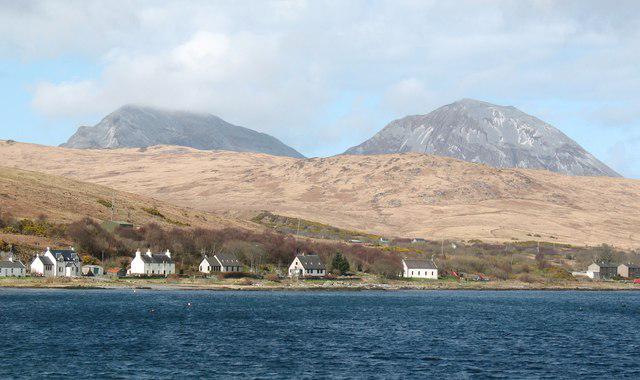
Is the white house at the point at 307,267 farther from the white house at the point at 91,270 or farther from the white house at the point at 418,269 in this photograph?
the white house at the point at 91,270

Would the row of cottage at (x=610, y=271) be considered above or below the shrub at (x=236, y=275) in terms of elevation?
above

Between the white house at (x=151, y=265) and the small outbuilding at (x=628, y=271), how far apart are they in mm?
102919

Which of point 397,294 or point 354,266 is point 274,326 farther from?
point 354,266

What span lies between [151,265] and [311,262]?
30000mm

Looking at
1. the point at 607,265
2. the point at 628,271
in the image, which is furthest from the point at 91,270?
the point at 628,271

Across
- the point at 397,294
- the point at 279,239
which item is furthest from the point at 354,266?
the point at 397,294

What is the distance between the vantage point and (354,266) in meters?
162

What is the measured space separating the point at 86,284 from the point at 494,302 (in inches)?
2260

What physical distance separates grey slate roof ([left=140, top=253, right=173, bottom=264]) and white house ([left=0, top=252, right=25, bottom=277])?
19.7 metres

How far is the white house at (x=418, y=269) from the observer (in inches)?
6262

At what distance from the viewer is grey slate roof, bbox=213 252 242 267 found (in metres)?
145

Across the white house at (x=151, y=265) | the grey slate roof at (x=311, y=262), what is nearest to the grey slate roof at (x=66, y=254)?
the white house at (x=151, y=265)

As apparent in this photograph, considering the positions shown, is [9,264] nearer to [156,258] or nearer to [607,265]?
A: [156,258]

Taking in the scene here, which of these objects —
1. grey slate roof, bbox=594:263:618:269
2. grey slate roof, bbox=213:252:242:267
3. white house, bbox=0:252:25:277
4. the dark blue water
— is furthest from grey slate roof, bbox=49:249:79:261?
grey slate roof, bbox=594:263:618:269
